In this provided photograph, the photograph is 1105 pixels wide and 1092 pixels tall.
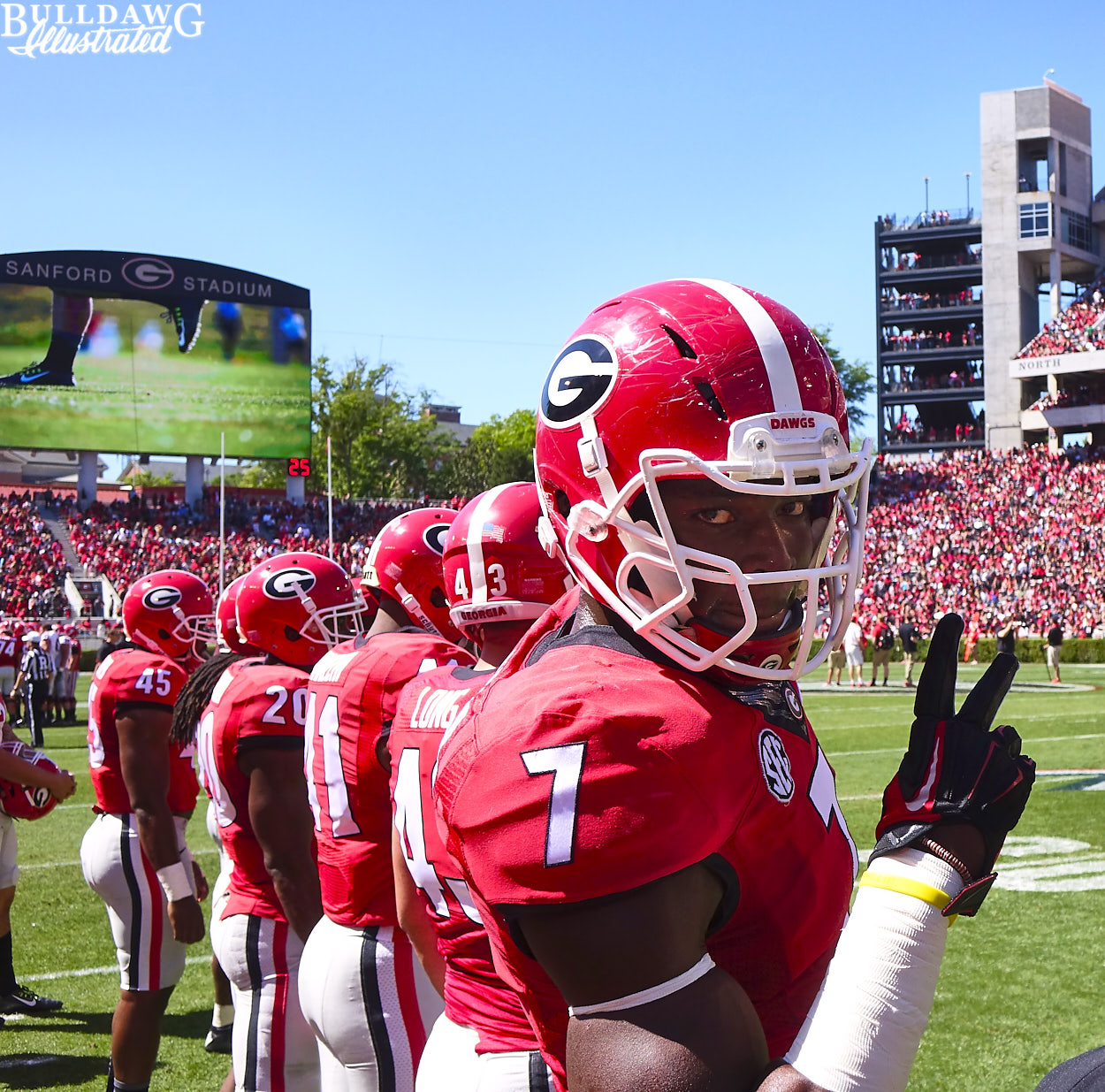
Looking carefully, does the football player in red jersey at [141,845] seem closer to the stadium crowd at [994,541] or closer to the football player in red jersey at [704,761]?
the football player in red jersey at [704,761]

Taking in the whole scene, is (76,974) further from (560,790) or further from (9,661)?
(9,661)

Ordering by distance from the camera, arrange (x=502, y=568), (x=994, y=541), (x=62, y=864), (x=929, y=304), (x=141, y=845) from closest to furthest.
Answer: (x=502, y=568) → (x=141, y=845) → (x=62, y=864) → (x=994, y=541) → (x=929, y=304)

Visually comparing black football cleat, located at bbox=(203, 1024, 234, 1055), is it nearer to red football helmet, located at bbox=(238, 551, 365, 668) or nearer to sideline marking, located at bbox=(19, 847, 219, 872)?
red football helmet, located at bbox=(238, 551, 365, 668)

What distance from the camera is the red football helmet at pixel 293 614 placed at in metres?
4.62

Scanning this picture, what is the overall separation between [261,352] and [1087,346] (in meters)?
32.0

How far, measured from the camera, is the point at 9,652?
55.2ft

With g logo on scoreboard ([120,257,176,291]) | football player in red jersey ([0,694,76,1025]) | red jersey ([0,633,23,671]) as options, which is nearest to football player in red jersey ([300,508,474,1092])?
football player in red jersey ([0,694,76,1025])

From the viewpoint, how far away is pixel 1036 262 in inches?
2239

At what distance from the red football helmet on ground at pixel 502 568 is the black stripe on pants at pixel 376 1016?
40.5 inches

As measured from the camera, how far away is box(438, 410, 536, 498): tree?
58.0m

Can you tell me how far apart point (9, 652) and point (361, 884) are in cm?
1492

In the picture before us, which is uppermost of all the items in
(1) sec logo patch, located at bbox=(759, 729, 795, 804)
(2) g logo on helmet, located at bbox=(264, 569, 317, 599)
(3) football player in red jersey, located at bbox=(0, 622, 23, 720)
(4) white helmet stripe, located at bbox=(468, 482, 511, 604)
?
(4) white helmet stripe, located at bbox=(468, 482, 511, 604)

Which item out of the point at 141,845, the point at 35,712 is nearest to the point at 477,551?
the point at 141,845

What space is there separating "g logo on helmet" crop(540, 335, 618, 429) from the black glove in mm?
601
